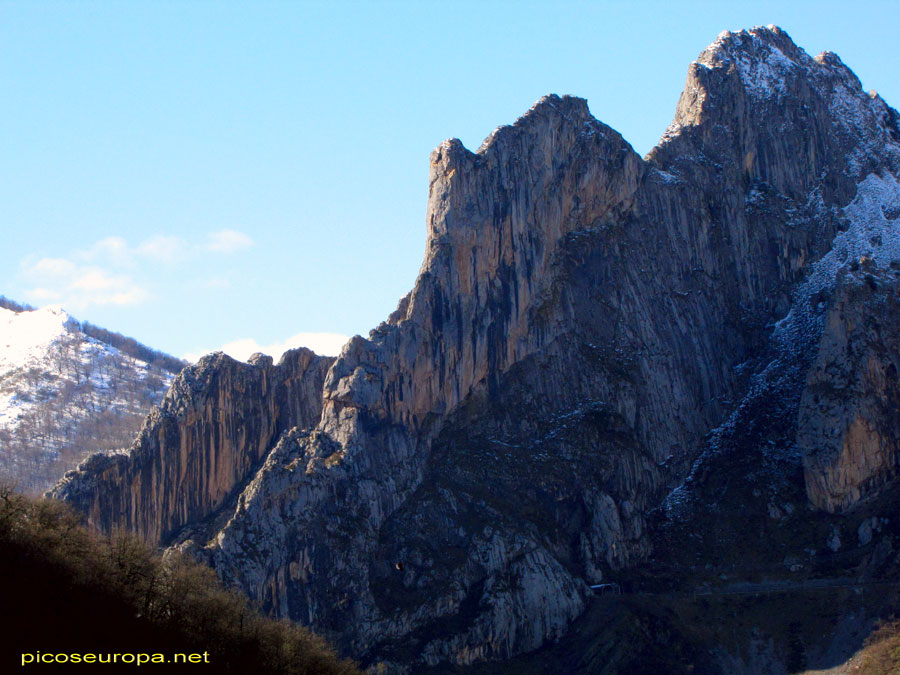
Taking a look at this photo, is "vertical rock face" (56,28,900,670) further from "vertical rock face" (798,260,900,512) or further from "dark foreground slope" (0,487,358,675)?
"dark foreground slope" (0,487,358,675)

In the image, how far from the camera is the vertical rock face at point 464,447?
162750 mm

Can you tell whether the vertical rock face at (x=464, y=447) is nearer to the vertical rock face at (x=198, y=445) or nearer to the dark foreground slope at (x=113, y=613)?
the vertical rock face at (x=198, y=445)

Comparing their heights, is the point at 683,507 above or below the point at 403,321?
below

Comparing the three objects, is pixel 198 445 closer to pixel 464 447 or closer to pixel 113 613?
pixel 464 447

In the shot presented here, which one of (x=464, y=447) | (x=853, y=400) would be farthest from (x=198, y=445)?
(x=853, y=400)

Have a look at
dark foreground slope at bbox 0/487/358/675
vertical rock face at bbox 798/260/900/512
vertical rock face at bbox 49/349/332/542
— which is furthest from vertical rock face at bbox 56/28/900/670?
dark foreground slope at bbox 0/487/358/675

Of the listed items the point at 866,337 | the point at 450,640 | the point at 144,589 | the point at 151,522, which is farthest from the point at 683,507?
the point at 144,589

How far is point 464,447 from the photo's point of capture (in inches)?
7210

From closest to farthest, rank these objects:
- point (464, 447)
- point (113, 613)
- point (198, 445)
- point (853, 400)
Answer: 1. point (113, 613)
2. point (853, 400)
3. point (464, 447)
4. point (198, 445)

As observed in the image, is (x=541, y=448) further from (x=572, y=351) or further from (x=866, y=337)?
(x=866, y=337)

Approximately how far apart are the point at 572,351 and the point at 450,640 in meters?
48.5

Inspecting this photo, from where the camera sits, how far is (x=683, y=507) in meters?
187

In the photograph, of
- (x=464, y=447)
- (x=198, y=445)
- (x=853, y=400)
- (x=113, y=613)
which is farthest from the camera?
(x=198, y=445)

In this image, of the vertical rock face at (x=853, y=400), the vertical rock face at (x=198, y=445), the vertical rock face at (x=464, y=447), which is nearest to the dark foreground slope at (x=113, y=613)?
the vertical rock face at (x=464, y=447)
